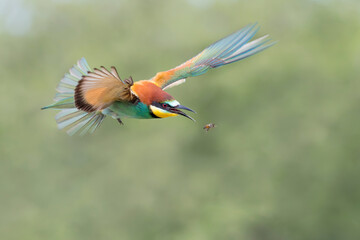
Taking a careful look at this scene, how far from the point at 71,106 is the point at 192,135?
39.3 feet

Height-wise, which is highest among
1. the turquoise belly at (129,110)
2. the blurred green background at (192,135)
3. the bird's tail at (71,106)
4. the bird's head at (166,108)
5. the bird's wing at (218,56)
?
the blurred green background at (192,135)

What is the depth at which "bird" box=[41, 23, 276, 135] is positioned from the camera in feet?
7.95

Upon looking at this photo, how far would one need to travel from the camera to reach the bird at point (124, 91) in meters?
2.42

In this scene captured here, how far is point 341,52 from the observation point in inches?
561

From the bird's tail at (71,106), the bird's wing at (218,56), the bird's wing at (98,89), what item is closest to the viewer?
the bird's wing at (98,89)

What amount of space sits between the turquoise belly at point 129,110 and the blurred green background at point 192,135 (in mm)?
10209

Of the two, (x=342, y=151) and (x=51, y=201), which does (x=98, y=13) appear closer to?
(x=51, y=201)

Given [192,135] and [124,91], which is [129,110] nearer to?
[124,91]

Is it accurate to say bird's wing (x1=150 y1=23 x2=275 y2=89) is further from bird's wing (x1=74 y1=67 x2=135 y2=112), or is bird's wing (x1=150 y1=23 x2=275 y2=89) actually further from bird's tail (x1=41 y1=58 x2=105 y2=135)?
bird's wing (x1=74 y1=67 x2=135 y2=112)

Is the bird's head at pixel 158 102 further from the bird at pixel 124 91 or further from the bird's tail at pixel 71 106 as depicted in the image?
the bird's tail at pixel 71 106

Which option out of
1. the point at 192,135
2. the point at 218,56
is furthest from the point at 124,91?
the point at 192,135

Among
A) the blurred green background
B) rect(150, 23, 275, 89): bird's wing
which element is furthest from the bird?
the blurred green background

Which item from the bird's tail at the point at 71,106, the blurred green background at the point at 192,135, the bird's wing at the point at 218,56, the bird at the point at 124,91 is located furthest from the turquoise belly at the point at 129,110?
the blurred green background at the point at 192,135

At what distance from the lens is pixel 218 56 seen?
3084 mm
